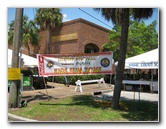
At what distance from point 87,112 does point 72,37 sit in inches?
323

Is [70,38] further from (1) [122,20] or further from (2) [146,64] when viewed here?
(1) [122,20]

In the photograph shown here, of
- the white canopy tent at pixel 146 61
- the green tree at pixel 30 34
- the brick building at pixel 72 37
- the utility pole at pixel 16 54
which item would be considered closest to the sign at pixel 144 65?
the white canopy tent at pixel 146 61

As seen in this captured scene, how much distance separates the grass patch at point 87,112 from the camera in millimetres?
5730

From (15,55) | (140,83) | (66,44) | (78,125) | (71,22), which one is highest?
(71,22)

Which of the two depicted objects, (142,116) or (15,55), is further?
(15,55)

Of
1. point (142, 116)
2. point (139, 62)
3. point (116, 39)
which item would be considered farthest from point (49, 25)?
point (142, 116)

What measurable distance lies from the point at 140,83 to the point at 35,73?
614cm

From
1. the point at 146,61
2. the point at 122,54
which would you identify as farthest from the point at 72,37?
the point at 122,54

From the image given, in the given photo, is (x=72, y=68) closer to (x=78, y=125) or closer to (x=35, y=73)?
(x=78, y=125)

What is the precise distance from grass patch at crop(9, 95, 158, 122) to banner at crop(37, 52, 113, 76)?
101 cm

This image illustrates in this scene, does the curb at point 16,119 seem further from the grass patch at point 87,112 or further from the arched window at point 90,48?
the arched window at point 90,48

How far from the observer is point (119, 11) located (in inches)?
245

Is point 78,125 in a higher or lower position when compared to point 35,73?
lower

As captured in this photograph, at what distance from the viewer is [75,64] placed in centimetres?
692
